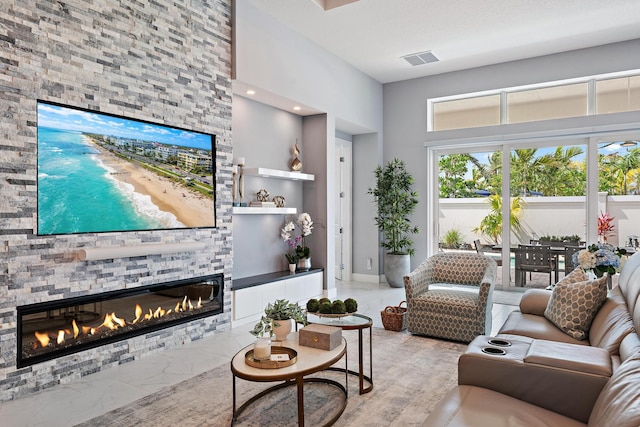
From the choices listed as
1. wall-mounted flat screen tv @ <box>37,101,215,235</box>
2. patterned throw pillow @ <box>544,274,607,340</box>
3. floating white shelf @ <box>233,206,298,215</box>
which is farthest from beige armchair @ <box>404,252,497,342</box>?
wall-mounted flat screen tv @ <box>37,101,215,235</box>

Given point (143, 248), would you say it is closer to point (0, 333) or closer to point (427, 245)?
point (0, 333)

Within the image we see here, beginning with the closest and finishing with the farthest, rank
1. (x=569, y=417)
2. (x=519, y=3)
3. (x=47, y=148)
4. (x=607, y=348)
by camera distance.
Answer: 1. (x=569, y=417)
2. (x=607, y=348)
3. (x=47, y=148)
4. (x=519, y=3)

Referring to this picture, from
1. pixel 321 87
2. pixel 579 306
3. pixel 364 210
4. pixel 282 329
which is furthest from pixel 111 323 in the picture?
pixel 364 210

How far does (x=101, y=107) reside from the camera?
11.1ft

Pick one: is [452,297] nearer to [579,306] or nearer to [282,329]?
[579,306]

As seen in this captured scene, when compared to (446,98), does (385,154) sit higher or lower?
lower

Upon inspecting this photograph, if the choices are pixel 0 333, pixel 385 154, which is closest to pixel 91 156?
pixel 0 333

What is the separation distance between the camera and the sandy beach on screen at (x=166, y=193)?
3.54 meters

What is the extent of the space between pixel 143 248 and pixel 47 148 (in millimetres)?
1031

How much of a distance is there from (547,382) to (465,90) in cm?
576

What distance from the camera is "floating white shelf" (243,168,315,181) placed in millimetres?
4926

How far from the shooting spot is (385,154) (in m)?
7.60

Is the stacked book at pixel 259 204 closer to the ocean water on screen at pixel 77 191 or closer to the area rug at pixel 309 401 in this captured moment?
the ocean water on screen at pixel 77 191

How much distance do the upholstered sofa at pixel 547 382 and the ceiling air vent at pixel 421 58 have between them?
4562 mm
